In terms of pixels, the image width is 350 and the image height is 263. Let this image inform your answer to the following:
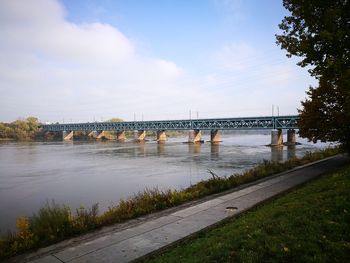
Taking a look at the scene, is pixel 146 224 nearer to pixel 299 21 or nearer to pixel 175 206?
pixel 175 206

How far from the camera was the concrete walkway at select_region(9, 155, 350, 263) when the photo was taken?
8570 mm

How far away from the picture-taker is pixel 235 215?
11.6 metres

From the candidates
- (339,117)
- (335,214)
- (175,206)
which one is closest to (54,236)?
(175,206)

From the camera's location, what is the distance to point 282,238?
7949mm

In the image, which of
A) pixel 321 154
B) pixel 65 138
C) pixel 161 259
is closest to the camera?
pixel 161 259

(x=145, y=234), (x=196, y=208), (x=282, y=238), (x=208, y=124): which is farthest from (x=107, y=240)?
(x=208, y=124)

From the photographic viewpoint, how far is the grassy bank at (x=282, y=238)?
7.05 m

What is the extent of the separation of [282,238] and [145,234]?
434 cm

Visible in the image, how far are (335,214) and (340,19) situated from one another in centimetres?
781

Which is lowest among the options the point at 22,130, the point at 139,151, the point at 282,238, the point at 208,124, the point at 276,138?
the point at 139,151

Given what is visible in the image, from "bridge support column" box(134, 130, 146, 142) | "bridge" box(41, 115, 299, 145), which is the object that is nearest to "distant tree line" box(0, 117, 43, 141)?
"bridge" box(41, 115, 299, 145)

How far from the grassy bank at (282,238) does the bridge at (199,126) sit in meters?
84.8

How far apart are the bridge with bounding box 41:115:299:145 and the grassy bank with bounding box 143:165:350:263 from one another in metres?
84.8

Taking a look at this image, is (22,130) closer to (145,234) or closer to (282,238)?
(145,234)
